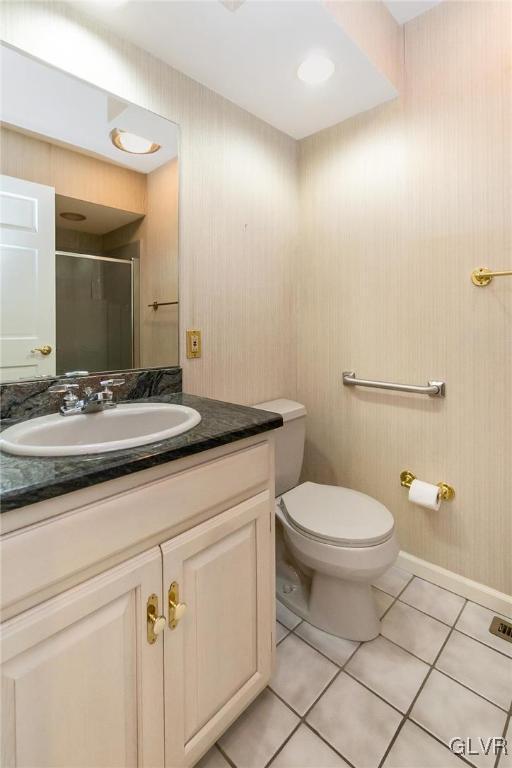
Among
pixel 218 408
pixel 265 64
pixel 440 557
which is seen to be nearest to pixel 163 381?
pixel 218 408

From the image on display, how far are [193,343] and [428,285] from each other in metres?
1.04

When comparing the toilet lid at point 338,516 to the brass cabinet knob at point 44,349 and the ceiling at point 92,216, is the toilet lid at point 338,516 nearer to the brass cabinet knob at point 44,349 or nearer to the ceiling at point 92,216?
the brass cabinet knob at point 44,349

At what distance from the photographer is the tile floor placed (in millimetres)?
954

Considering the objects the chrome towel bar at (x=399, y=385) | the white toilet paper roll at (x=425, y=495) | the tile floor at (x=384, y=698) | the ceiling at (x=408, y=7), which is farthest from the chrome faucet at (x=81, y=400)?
the ceiling at (x=408, y=7)

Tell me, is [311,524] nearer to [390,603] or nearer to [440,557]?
[390,603]

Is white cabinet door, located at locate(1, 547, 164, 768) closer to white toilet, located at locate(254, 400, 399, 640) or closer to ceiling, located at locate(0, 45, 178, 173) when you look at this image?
white toilet, located at locate(254, 400, 399, 640)

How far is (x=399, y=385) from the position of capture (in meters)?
1.63

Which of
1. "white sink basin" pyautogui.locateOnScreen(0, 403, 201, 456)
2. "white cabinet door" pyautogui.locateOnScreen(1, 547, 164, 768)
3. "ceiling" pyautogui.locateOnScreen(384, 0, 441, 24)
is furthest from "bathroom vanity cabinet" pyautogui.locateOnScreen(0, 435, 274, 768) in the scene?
"ceiling" pyautogui.locateOnScreen(384, 0, 441, 24)

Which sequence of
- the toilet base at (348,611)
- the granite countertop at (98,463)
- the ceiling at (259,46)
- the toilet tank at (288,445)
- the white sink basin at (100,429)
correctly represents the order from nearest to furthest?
the granite countertop at (98,463) → the white sink basin at (100,429) → the ceiling at (259,46) → the toilet base at (348,611) → the toilet tank at (288,445)

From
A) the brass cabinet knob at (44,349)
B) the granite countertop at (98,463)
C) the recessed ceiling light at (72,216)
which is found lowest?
the granite countertop at (98,463)

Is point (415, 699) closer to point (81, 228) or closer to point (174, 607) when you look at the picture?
point (174, 607)

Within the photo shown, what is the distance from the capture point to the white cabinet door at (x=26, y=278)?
104 cm

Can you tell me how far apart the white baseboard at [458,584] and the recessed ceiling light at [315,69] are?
2118 millimetres

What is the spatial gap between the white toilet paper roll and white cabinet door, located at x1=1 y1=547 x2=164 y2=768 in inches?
46.5
